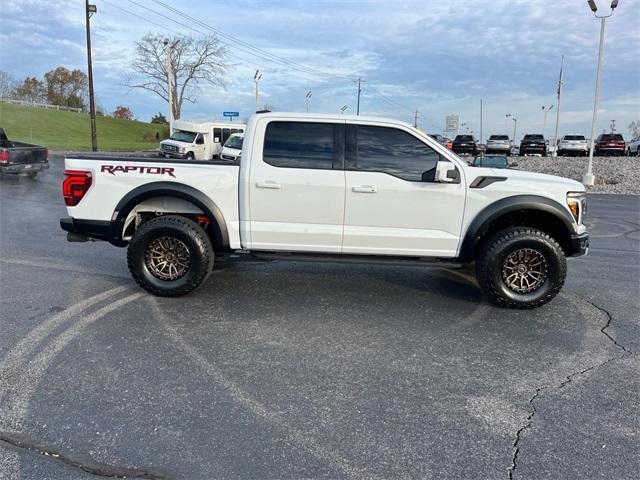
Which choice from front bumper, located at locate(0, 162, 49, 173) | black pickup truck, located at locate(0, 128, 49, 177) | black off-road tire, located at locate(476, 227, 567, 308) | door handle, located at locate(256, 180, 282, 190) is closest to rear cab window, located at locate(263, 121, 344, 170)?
door handle, located at locate(256, 180, 282, 190)

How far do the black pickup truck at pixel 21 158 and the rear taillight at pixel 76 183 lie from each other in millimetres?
13233

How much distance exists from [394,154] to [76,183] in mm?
3425

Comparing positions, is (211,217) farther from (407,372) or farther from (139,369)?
(407,372)

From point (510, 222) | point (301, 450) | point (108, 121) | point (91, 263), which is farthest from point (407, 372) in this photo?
point (108, 121)

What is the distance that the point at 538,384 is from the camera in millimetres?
3688

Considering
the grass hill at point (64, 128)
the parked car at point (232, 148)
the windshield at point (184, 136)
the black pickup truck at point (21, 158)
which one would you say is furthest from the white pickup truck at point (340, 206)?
the grass hill at point (64, 128)

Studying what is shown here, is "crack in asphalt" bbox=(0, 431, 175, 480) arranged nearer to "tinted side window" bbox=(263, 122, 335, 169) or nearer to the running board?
the running board

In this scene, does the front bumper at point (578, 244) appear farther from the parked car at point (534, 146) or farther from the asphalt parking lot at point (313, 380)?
the parked car at point (534, 146)

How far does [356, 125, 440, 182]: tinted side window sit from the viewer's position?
520 centimetres

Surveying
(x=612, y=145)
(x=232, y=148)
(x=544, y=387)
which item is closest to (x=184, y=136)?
(x=232, y=148)

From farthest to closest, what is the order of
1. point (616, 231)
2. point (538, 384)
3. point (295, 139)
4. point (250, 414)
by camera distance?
point (616, 231)
point (295, 139)
point (538, 384)
point (250, 414)

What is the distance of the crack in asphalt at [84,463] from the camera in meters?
2.60

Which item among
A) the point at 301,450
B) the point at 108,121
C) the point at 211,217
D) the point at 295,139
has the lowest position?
the point at 301,450

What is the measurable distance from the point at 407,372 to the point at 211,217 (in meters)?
2.67
